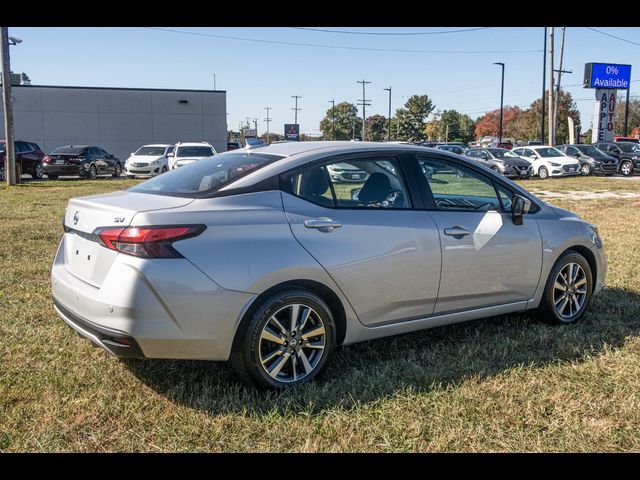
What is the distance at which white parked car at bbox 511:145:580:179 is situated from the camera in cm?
2758

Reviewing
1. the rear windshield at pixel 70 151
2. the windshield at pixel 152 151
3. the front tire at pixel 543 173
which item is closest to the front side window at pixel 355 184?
the windshield at pixel 152 151

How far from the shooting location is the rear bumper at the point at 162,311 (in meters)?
3.21

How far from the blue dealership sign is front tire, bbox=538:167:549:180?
17.0 m

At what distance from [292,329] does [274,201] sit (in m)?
0.79

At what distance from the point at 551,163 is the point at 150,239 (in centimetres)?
2731

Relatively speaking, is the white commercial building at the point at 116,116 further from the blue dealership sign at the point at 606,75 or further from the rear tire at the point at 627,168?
the rear tire at the point at 627,168

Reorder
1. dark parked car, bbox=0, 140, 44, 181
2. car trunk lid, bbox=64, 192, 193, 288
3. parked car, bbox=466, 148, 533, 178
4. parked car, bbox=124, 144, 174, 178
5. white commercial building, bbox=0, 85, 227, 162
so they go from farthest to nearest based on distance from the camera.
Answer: white commercial building, bbox=0, 85, 227, 162
parked car, bbox=466, 148, 533, 178
parked car, bbox=124, 144, 174, 178
dark parked car, bbox=0, 140, 44, 181
car trunk lid, bbox=64, 192, 193, 288

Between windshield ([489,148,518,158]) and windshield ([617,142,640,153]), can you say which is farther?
windshield ([617,142,640,153])

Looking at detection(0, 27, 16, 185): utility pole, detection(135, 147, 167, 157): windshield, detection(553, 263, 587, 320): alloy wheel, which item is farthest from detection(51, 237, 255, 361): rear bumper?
detection(135, 147, 167, 157): windshield

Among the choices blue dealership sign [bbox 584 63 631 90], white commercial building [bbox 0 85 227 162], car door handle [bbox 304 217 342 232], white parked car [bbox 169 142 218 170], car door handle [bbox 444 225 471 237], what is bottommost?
car door handle [bbox 444 225 471 237]

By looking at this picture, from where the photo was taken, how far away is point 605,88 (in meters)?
40.6

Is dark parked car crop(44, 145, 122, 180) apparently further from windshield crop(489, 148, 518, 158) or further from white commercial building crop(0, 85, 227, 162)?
windshield crop(489, 148, 518, 158)

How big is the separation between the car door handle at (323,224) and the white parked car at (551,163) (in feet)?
86.1

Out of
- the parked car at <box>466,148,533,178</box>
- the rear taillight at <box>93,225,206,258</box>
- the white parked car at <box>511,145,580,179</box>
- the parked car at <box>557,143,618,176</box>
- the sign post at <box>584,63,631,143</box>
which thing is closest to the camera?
the rear taillight at <box>93,225,206,258</box>
